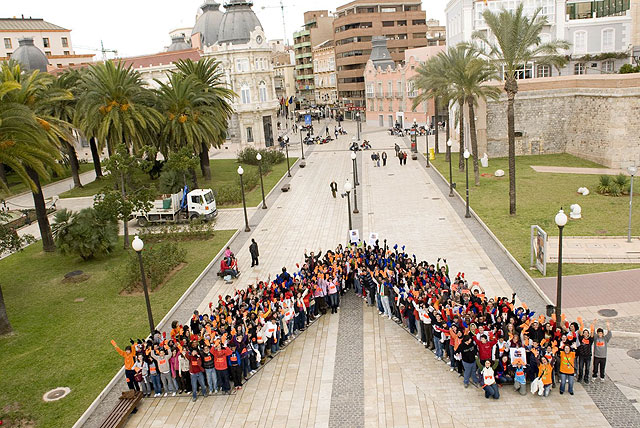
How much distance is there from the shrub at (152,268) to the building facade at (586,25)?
38.5 meters

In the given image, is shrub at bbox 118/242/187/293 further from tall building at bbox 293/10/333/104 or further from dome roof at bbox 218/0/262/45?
tall building at bbox 293/10/333/104

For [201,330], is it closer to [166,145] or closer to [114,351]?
[114,351]

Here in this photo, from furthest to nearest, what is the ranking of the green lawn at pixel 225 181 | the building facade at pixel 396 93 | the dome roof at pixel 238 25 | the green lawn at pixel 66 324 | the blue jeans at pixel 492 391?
the building facade at pixel 396 93, the dome roof at pixel 238 25, the green lawn at pixel 225 181, the green lawn at pixel 66 324, the blue jeans at pixel 492 391

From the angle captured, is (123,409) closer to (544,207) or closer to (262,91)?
(544,207)

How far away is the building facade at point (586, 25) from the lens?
5103 centimetres

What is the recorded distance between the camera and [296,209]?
33531 millimetres

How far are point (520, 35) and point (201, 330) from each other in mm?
21772

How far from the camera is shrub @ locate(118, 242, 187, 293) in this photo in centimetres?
2173

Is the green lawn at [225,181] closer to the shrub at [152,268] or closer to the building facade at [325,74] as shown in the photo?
the shrub at [152,268]

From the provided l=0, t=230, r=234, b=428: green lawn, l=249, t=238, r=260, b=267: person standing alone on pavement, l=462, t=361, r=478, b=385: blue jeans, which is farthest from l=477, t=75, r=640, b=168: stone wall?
l=462, t=361, r=478, b=385: blue jeans

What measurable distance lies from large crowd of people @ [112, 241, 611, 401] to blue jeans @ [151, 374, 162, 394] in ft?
0.08

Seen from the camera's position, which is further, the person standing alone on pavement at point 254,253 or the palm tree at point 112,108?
the palm tree at point 112,108

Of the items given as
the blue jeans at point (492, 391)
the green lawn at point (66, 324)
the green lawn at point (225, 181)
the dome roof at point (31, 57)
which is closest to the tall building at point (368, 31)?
the green lawn at point (225, 181)

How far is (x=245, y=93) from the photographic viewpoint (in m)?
63.4
